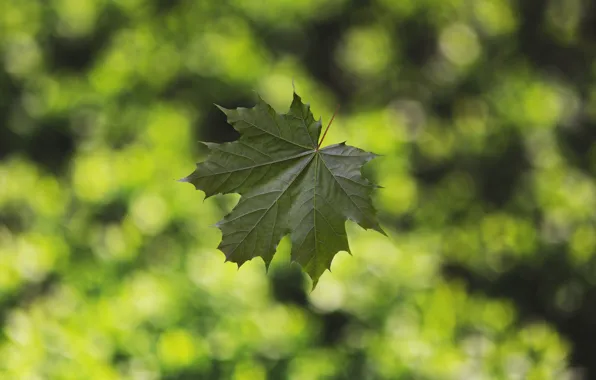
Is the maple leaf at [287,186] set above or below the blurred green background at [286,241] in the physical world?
below

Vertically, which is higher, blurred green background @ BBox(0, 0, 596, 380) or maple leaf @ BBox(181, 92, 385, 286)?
blurred green background @ BBox(0, 0, 596, 380)

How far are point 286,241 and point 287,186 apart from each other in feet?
4.43

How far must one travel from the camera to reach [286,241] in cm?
216

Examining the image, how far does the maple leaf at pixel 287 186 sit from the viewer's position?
775 mm

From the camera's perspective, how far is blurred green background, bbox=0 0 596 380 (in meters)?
1.81

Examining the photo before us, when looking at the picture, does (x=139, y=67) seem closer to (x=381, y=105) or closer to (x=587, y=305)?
(x=381, y=105)

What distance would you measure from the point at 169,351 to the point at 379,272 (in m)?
0.83

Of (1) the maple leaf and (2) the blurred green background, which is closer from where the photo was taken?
(1) the maple leaf

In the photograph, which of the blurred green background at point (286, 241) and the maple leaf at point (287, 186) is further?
the blurred green background at point (286, 241)

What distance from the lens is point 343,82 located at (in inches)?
157

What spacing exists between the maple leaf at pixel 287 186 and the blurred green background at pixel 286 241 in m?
0.91

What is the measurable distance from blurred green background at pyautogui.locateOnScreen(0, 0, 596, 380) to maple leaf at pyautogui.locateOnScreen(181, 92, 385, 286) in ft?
3.00

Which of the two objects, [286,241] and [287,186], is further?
[286,241]

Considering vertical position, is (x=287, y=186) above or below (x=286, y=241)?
below
